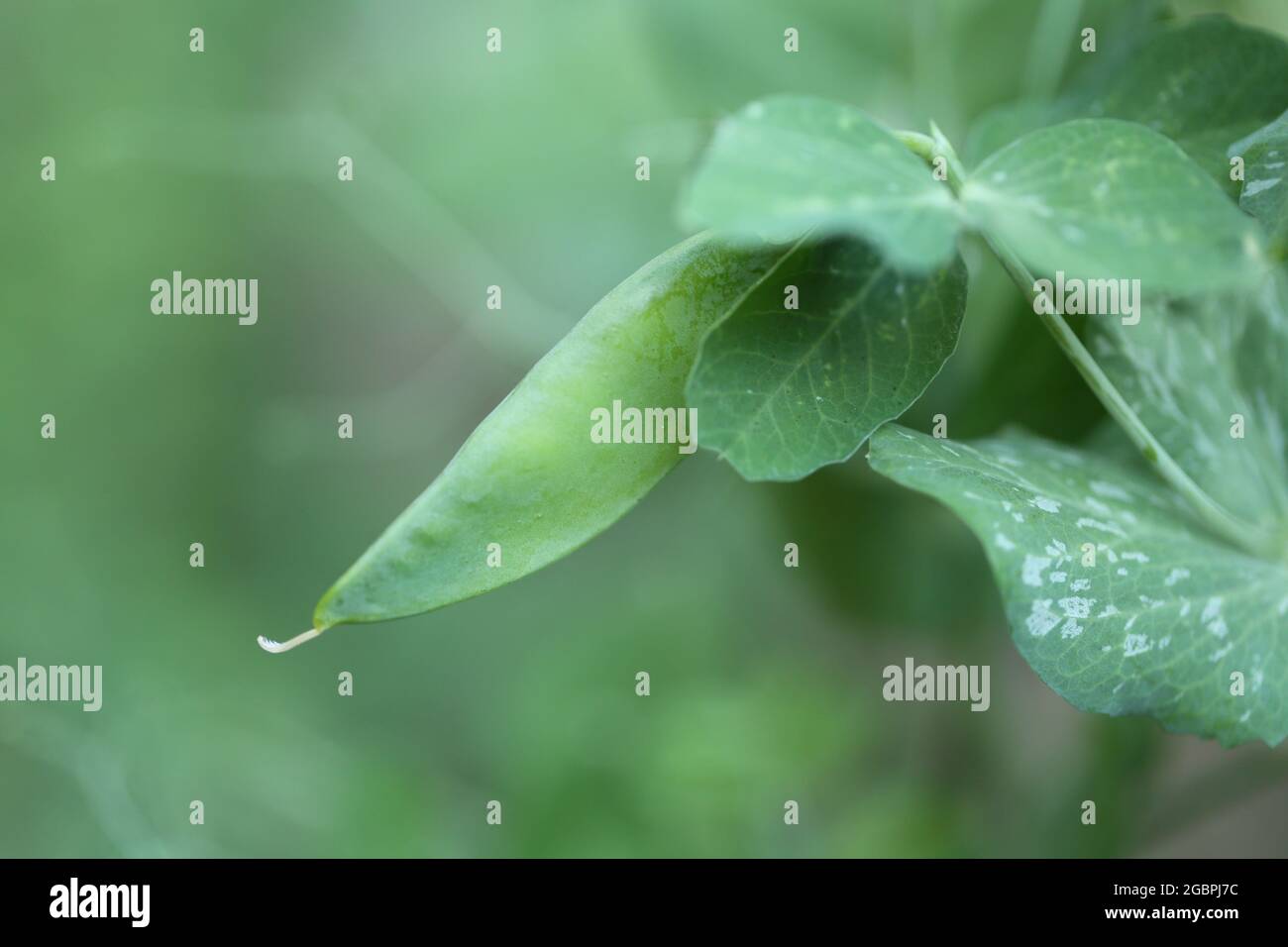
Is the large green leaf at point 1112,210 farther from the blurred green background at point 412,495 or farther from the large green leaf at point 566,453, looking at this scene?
the blurred green background at point 412,495

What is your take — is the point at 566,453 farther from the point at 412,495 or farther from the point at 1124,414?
the point at 412,495

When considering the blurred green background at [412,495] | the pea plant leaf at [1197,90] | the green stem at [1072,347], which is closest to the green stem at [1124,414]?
the green stem at [1072,347]

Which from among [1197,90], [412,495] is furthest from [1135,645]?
[412,495]

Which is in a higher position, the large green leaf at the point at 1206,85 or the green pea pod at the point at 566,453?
the large green leaf at the point at 1206,85

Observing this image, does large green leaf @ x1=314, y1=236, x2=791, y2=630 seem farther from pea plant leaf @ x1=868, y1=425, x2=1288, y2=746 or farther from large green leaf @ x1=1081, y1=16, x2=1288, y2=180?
large green leaf @ x1=1081, y1=16, x2=1288, y2=180

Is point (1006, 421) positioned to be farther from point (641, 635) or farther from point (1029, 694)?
point (1029, 694)
